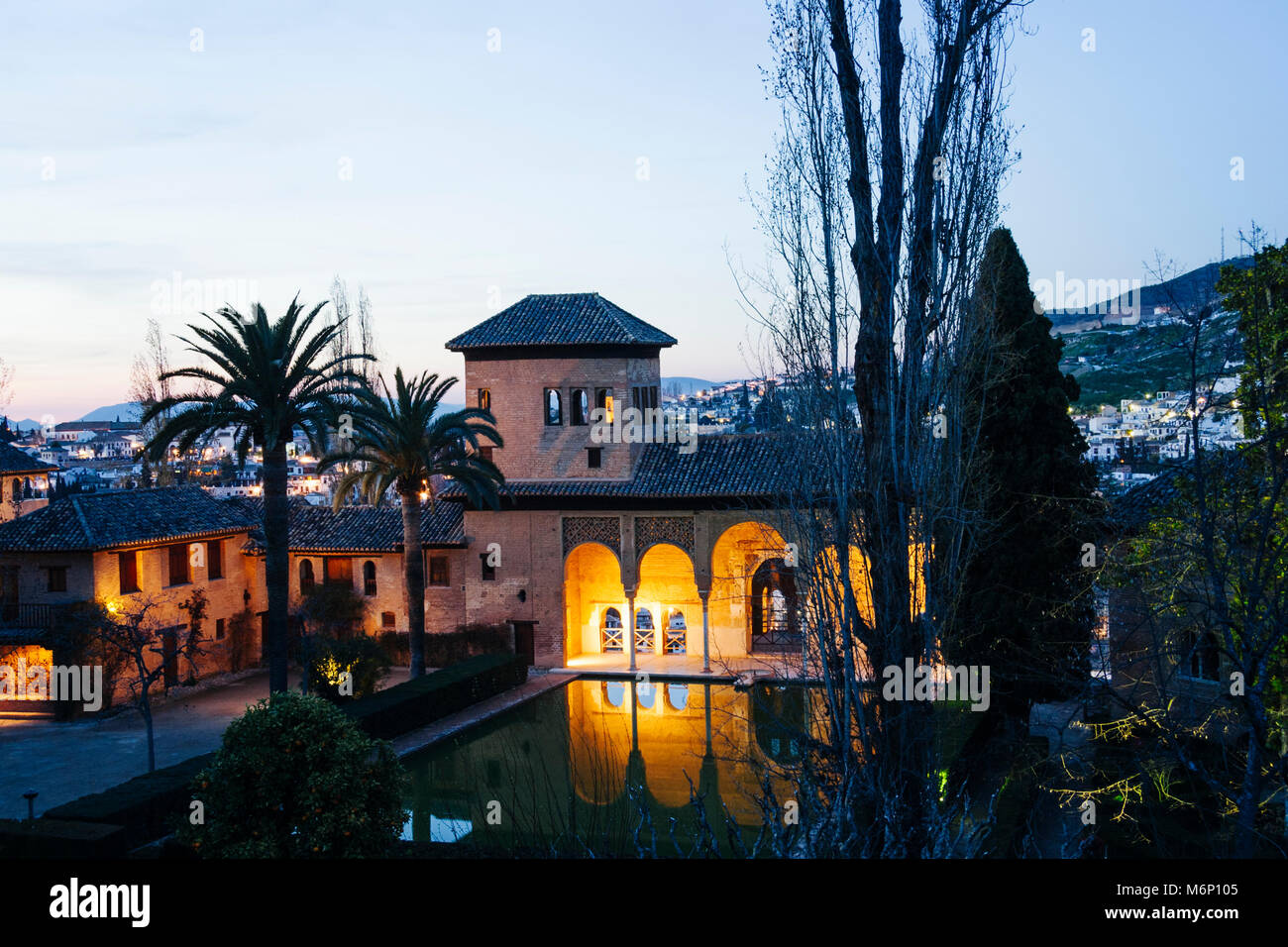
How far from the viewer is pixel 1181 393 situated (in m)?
9.38

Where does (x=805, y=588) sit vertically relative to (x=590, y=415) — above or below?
below

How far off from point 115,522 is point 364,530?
547 centimetres

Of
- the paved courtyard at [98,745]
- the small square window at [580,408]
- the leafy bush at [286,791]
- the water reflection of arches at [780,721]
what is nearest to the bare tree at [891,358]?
the water reflection of arches at [780,721]

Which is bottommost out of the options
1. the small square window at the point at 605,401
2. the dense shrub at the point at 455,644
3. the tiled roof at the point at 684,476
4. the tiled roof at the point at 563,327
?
the dense shrub at the point at 455,644

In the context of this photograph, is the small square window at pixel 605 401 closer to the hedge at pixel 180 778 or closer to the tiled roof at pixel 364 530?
the tiled roof at pixel 364 530

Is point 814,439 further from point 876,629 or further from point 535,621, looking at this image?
point 535,621

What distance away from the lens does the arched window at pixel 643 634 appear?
87.9ft

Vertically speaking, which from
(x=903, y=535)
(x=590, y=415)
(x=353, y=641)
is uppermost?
(x=590, y=415)

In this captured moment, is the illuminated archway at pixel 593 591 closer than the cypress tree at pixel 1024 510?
No

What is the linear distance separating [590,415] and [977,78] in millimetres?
17165

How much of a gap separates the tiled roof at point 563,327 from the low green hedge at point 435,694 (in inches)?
286

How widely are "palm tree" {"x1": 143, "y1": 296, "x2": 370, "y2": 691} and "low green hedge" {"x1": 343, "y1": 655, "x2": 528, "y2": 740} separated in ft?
5.65

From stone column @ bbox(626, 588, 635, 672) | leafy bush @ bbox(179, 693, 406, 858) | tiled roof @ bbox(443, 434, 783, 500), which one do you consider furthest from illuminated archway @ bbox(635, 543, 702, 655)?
leafy bush @ bbox(179, 693, 406, 858)
